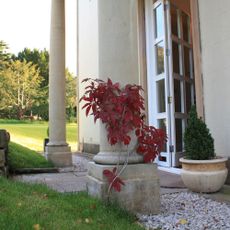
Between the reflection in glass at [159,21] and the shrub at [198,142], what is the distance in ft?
9.66

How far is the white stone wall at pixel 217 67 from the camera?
15.8 ft

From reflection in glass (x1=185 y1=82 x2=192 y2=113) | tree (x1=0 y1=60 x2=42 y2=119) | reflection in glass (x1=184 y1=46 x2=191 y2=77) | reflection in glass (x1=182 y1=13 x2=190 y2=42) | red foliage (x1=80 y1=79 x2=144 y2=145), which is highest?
tree (x1=0 y1=60 x2=42 y2=119)

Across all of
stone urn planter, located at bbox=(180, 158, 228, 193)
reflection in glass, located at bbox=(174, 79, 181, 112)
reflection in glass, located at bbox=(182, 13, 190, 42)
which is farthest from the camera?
reflection in glass, located at bbox=(182, 13, 190, 42)

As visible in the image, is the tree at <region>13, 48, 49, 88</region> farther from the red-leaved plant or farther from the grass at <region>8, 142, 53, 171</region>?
the red-leaved plant

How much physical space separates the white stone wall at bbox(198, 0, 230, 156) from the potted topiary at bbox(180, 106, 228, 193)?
1.77 feet

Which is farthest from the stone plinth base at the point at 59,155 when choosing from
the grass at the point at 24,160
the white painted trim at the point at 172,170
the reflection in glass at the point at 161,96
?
the reflection in glass at the point at 161,96

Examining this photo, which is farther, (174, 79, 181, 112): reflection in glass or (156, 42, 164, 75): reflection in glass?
(156, 42, 164, 75): reflection in glass

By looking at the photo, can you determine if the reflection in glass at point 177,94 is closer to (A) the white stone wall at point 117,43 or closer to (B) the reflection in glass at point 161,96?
(B) the reflection in glass at point 161,96

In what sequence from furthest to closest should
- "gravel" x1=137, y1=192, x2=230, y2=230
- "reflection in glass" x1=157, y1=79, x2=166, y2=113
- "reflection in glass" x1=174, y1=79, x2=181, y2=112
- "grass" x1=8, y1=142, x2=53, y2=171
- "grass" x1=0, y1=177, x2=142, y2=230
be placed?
"reflection in glass" x1=157, y1=79, x2=166, y2=113
"reflection in glass" x1=174, y1=79, x2=181, y2=112
"grass" x1=8, y1=142, x2=53, y2=171
"gravel" x1=137, y1=192, x2=230, y2=230
"grass" x1=0, y1=177, x2=142, y2=230

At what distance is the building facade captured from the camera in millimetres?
3695

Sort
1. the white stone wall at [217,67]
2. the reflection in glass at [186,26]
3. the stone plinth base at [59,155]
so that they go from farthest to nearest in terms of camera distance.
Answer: the stone plinth base at [59,155] → the reflection in glass at [186,26] → the white stone wall at [217,67]

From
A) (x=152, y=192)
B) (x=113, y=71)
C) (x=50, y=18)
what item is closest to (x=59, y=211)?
(x=152, y=192)

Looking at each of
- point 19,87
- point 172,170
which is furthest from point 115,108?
point 19,87

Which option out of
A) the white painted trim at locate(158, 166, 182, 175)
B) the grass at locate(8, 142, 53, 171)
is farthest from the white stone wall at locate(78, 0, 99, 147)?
the white painted trim at locate(158, 166, 182, 175)
